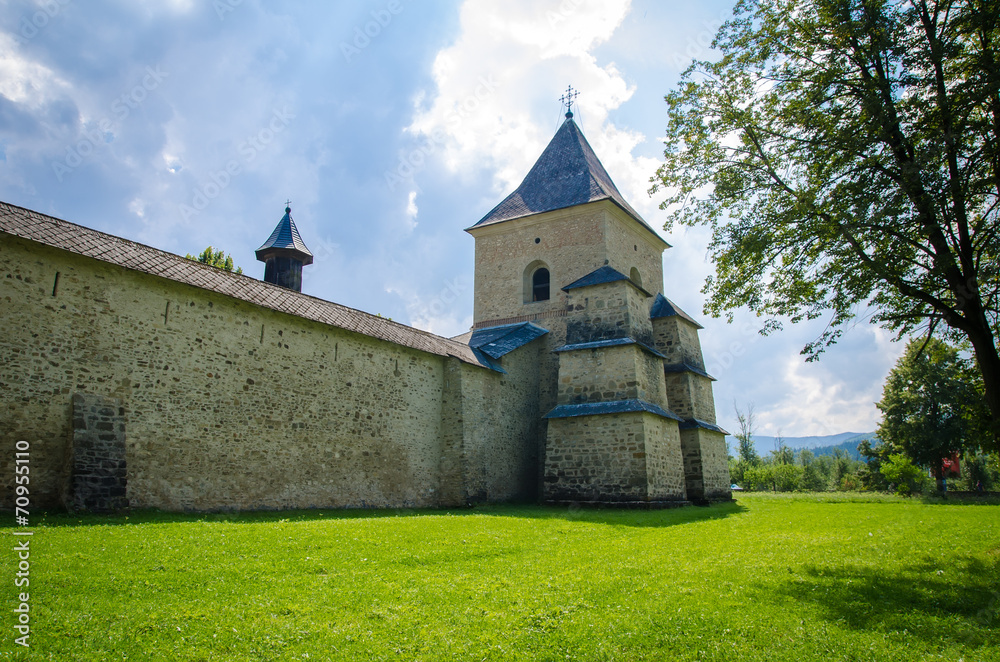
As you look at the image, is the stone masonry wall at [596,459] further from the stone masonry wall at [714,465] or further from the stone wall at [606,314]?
the stone masonry wall at [714,465]

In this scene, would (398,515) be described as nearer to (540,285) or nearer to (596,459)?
(596,459)

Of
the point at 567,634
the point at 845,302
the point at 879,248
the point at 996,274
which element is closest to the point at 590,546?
the point at 567,634

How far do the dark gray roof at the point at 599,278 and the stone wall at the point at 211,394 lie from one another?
590 centimetres

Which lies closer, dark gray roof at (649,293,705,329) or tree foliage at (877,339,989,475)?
Result: dark gray roof at (649,293,705,329)

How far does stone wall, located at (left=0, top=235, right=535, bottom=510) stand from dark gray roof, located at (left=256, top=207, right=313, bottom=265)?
33.4 feet

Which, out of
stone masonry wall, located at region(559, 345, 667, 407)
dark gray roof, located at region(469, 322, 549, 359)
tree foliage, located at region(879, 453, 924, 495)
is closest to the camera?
stone masonry wall, located at region(559, 345, 667, 407)

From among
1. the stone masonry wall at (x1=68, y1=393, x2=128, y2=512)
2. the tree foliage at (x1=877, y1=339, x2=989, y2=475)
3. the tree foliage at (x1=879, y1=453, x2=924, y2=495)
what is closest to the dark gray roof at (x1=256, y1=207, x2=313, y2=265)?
the stone masonry wall at (x1=68, y1=393, x2=128, y2=512)

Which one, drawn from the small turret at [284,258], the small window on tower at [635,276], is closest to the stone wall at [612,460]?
the small window on tower at [635,276]

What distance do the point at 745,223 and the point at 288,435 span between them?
10.1 meters

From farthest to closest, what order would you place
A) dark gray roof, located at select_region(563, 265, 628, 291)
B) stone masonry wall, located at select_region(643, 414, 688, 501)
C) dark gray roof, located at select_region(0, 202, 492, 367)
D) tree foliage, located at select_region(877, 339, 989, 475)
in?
1. tree foliage, located at select_region(877, 339, 989, 475)
2. dark gray roof, located at select_region(563, 265, 628, 291)
3. stone masonry wall, located at select_region(643, 414, 688, 501)
4. dark gray roof, located at select_region(0, 202, 492, 367)

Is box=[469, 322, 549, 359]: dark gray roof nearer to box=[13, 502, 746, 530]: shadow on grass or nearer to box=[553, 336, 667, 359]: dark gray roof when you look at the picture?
box=[553, 336, 667, 359]: dark gray roof

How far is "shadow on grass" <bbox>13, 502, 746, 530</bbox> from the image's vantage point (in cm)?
912

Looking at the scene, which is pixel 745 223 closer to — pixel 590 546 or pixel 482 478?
pixel 590 546

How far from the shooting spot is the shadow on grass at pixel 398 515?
9117 mm
